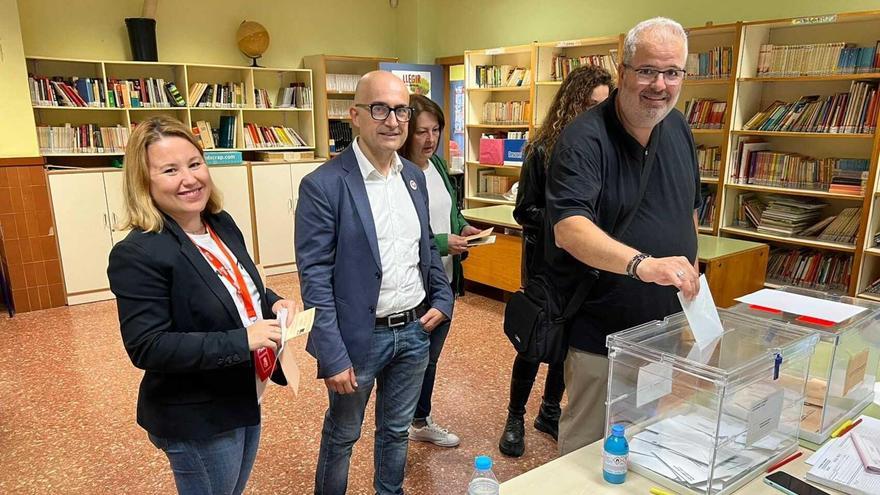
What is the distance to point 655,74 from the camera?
1479mm

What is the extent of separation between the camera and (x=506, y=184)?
6152 millimetres

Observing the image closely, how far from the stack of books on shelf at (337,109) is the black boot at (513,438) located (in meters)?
4.45

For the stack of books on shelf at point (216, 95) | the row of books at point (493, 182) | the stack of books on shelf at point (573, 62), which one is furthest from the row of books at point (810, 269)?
the stack of books on shelf at point (216, 95)

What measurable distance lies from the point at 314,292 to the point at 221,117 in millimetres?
4671

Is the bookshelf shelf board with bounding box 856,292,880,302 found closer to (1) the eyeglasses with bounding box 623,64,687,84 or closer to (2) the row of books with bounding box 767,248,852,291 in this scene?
(2) the row of books with bounding box 767,248,852,291

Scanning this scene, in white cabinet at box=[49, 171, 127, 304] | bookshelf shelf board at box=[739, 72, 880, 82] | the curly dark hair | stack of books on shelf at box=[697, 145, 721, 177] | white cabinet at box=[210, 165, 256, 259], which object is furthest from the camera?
white cabinet at box=[210, 165, 256, 259]

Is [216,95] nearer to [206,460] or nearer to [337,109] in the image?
[337,109]

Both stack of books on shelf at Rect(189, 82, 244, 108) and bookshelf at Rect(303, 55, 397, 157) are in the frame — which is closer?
stack of books on shelf at Rect(189, 82, 244, 108)

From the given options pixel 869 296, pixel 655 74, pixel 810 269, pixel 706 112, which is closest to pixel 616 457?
pixel 655 74

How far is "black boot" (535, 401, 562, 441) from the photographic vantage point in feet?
9.16

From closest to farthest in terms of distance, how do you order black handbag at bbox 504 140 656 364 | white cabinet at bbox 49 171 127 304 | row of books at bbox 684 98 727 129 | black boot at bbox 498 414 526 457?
black handbag at bbox 504 140 656 364, black boot at bbox 498 414 526 457, row of books at bbox 684 98 727 129, white cabinet at bbox 49 171 127 304

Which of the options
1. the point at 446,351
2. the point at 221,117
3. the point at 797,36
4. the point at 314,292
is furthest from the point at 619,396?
the point at 221,117

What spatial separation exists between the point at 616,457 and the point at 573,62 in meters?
4.68

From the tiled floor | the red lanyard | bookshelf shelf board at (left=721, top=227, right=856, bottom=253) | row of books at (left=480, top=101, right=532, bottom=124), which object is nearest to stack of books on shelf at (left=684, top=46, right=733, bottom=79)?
bookshelf shelf board at (left=721, top=227, right=856, bottom=253)
